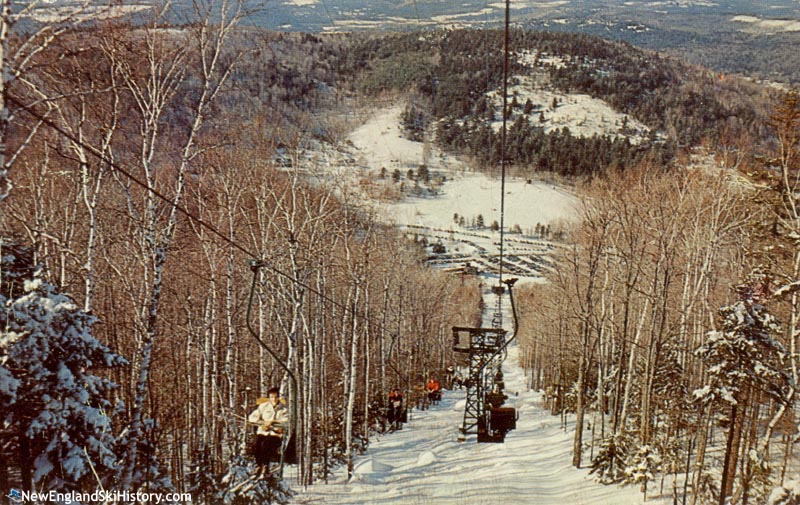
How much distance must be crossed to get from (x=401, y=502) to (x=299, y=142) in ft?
34.3

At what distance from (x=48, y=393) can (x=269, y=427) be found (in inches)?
164

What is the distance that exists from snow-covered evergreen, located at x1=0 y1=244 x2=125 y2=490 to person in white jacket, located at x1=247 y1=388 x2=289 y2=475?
10.3 feet

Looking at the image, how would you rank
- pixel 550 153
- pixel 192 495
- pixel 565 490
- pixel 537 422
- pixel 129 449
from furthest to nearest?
pixel 550 153
pixel 537 422
pixel 565 490
pixel 192 495
pixel 129 449

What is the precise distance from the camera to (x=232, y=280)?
15.3 metres

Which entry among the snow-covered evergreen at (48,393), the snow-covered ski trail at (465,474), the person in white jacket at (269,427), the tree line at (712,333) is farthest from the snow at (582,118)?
the snow-covered evergreen at (48,393)

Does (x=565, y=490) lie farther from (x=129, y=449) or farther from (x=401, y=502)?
(x=129, y=449)

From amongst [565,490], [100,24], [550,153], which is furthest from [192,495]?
[550,153]

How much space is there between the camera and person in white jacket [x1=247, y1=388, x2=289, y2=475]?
968cm

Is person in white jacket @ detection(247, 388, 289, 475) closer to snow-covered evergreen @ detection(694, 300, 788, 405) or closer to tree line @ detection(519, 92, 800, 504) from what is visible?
tree line @ detection(519, 92, 800, 504)

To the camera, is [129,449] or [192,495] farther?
[192,495]

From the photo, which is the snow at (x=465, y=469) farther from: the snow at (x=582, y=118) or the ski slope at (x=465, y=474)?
the snow at (x=582, y=118)

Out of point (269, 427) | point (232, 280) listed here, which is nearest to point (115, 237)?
point (232, 280)

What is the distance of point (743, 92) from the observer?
6309 inches

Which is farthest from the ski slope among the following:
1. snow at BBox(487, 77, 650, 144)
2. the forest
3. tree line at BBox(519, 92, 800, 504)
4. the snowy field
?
snow at BBox(487, 77, 650, 144)
